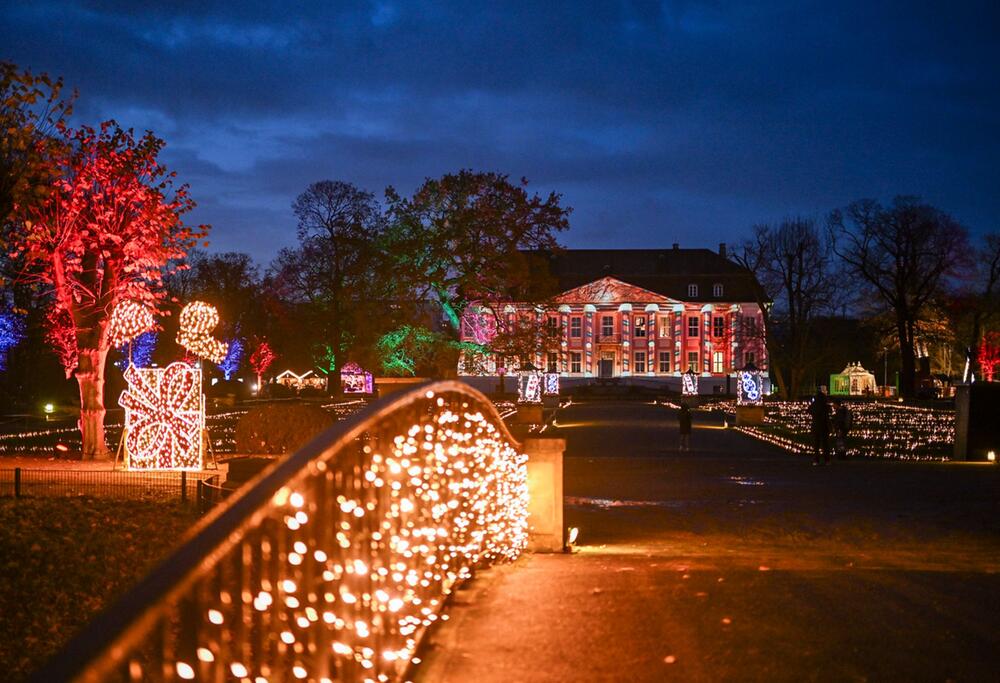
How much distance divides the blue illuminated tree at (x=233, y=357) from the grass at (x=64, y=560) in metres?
67.8

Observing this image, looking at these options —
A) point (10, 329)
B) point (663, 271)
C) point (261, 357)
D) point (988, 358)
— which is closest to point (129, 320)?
point (10, 329)

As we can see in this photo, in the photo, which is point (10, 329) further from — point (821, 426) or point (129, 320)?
point (821, 426)

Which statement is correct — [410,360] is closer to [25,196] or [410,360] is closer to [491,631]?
[25,196]

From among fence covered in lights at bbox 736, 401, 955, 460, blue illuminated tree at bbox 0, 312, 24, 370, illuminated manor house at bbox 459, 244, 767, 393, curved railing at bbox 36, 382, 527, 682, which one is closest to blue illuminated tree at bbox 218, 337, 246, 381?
blue illuminated tree at bbox 0, 312, 24, 370

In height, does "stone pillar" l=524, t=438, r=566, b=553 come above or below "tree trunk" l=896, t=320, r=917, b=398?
below

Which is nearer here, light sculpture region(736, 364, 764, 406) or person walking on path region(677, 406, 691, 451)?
person walking on path region(677, 406, 691, 451)

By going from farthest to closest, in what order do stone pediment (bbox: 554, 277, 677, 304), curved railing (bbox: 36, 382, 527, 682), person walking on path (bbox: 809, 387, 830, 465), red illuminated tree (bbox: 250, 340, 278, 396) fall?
stone pediment (bbox: 554, 277, 677, 304), red illuminated tree (bbox: 250, 340, 278, 396), person walking on path (bbox: 809, 387, 830, 465), curved railing (bbox: 36, 382, 527, 682)

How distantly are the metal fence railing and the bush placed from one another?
3768 mm

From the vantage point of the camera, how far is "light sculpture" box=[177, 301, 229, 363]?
23219 millimetres

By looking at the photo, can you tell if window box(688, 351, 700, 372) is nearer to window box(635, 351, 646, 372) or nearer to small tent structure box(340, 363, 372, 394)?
window box(635, 351, 646, 372)

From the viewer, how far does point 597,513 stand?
16.7 meters

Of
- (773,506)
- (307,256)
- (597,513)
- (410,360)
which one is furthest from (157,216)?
(307,256)

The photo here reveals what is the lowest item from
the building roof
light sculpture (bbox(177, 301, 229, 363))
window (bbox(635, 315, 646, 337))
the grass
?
the grass

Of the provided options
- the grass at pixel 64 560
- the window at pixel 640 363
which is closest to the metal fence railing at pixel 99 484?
the grass at pixel 64 560
